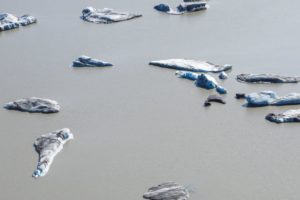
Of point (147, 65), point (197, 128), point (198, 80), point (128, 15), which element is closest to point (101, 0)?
point (128, 15)

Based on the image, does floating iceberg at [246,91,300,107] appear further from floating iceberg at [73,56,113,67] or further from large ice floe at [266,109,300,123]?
floating iceberg at [73,56,113,67]

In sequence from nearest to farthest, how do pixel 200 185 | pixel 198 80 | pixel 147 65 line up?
1. pixel 200 185
2. pixel 198 80
3. pixel 147 65

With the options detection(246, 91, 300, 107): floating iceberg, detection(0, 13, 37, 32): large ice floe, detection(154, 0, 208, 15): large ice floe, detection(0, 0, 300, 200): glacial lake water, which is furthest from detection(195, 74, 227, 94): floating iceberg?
detection(0, 13, 37, 32): large ice floe

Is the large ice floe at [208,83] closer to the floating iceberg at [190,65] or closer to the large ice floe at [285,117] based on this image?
Answer: the floating iceberg at [190,65]

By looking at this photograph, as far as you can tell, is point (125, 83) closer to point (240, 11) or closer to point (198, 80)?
point (198, 80)

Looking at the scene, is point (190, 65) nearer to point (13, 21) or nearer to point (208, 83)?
point (208, 83)
